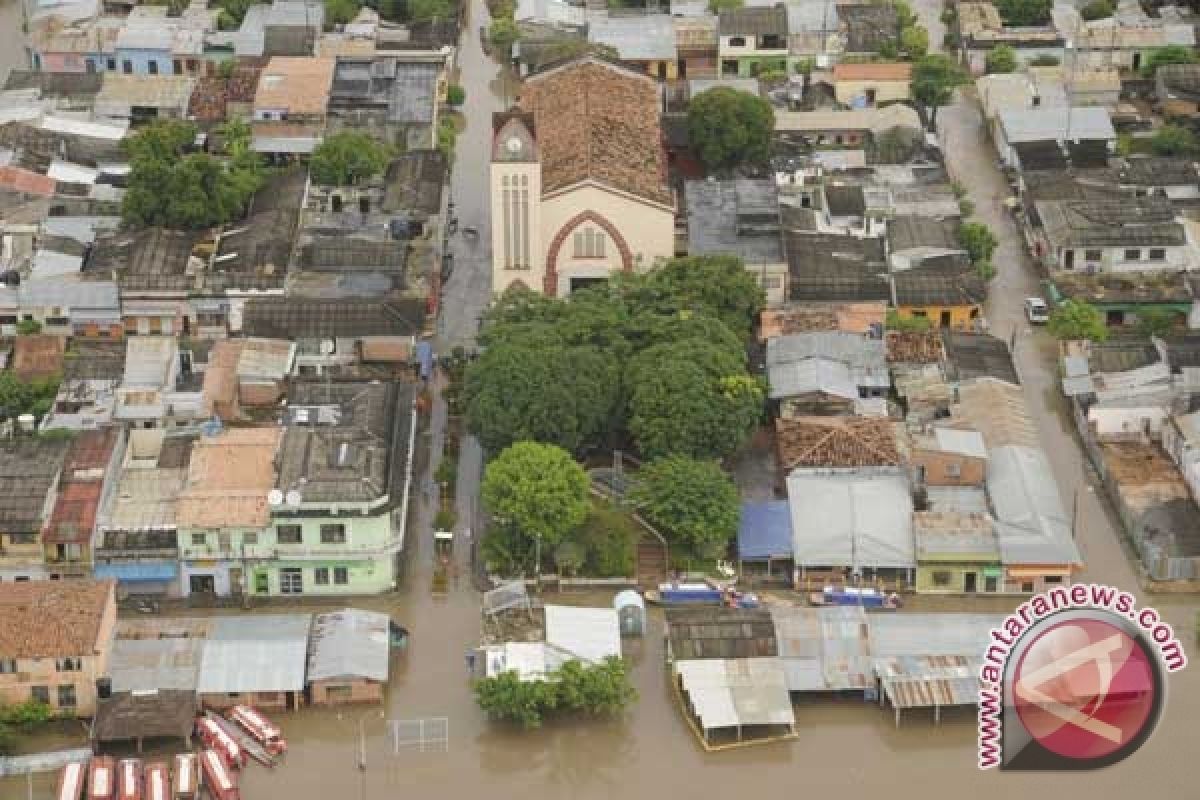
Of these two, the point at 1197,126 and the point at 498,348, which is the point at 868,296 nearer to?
the point at 498,348

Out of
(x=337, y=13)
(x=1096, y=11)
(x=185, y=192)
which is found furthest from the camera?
(x=1096, y=11)

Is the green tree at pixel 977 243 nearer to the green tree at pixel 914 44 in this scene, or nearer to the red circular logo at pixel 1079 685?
the green tree at pixel 914 44

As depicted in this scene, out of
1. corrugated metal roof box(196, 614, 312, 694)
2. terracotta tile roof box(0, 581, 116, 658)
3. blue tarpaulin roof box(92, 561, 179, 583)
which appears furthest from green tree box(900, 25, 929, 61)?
terracotta tile roof box(0, 581, 116, 658)

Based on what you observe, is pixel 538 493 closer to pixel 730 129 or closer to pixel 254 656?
pixel 254 656

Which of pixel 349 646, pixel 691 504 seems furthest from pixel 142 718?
pixel 691 504

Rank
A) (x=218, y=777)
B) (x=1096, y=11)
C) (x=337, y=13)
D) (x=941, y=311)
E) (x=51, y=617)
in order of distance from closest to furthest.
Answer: (x=218, y=777) → (x=51, y=617) → (x=941, y=311) → (x=337, y=13) → (x=1096, y=11)

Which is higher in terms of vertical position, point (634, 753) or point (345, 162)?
point (345, 162)

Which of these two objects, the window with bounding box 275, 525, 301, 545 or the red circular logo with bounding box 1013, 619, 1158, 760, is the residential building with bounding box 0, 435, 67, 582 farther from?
the red circular logo with bounding box 1013, 619, 1158, 760

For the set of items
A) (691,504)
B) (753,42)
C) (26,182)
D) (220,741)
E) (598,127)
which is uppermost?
(753,42)
